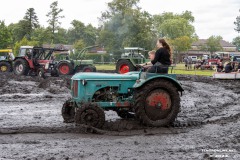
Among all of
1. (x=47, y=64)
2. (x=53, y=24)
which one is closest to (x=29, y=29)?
(x=53, y=24)

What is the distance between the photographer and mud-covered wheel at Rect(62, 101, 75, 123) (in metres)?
8.18

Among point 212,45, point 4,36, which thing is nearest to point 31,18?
point 4,36

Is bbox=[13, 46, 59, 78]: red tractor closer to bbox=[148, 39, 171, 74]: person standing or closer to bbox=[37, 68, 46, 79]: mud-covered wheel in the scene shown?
bbox=[37, 68, 46, 79]: mud-covered wheel

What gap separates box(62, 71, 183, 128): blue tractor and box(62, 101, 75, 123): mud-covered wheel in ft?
0.79

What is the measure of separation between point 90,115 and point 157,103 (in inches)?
57.6

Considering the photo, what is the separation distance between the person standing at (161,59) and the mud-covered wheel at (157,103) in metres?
0.23

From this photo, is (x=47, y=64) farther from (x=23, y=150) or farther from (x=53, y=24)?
(x=53, y=24)

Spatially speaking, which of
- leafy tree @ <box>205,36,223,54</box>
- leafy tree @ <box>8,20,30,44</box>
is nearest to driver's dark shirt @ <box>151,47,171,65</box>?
leafy tree @ <box>8,20,30,44</box>

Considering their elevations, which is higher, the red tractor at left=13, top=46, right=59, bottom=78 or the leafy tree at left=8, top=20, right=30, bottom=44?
the leafy tree at left=8, top=20, right=30, bottom=44

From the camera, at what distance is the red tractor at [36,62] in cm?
2394

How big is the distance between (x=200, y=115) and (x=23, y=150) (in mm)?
5229

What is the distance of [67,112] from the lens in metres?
8.26

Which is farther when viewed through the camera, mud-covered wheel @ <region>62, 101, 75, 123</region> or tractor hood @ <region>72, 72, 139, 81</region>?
mud-covered wheel @ <region>62, 101, 75, 123</region>

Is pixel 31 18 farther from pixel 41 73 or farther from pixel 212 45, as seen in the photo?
pixel 41 73
